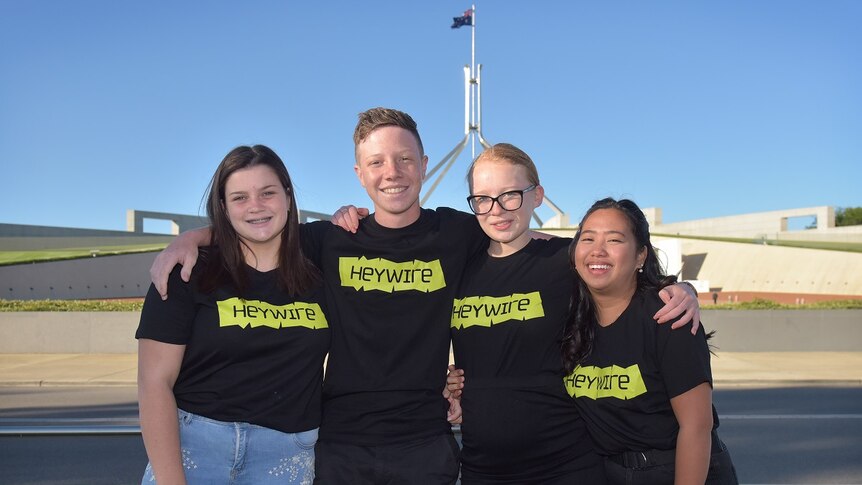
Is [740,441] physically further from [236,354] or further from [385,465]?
[236,354]

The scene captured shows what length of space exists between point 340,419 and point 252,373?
16.5 inches

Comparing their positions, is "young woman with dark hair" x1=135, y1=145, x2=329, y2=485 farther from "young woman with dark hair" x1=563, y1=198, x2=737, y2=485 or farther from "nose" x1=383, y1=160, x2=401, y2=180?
"young woman with dark hair" x1=563, y1=198, x2=737, y2=485

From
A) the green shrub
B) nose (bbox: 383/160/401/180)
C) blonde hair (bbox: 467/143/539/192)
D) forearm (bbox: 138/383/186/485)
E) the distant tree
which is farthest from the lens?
the distant tree

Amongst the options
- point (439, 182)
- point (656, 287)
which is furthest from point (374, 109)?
point (439, 182)

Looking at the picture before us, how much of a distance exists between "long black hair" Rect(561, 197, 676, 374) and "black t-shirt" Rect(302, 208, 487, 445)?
50 centimetres

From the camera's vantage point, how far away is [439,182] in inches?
1970

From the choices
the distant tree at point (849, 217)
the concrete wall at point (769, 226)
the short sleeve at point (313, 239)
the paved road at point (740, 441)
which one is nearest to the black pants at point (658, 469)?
the short sleeve at point (313, 239)

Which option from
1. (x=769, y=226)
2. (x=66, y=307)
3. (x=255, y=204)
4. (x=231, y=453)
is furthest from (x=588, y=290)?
(x=769, y=226)

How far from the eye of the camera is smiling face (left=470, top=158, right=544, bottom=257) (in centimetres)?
303

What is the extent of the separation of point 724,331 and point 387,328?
13.4 meters

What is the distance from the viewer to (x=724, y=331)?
14500mm

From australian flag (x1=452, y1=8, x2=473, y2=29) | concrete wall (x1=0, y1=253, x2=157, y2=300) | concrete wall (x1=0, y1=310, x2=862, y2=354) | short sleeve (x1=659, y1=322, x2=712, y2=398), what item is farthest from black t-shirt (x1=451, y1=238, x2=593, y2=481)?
australian flag (x1=452, y1=8, x2=473, y2=29)

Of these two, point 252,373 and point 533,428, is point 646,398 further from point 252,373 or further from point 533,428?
point 252,373

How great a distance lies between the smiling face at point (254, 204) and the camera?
2.69 meters
